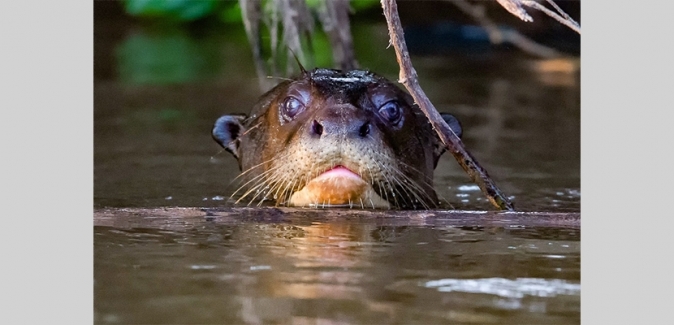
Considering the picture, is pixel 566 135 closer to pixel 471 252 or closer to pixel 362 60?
pixel 362 60

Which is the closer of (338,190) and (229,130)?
(338,190)

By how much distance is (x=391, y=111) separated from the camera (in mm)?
4469

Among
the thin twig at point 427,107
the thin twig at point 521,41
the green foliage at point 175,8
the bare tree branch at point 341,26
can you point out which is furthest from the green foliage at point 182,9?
the thin twig at point 427,107

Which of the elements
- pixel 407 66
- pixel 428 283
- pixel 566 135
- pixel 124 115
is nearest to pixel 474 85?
pixel 566 135

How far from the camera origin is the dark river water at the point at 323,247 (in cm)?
290

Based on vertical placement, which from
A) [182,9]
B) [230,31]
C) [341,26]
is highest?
[182,9]

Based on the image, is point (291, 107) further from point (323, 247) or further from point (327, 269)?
point (327, 269)

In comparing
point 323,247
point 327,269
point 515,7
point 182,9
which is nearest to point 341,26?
point 515,7

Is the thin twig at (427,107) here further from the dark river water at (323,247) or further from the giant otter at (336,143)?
the giant otter at (336,143)

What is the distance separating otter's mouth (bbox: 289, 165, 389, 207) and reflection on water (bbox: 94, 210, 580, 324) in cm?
14

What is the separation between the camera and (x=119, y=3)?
38.6ft

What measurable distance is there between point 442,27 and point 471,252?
7903 millimetres

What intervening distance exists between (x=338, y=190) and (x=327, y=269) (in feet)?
2.45

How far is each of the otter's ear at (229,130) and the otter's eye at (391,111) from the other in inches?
31.5
